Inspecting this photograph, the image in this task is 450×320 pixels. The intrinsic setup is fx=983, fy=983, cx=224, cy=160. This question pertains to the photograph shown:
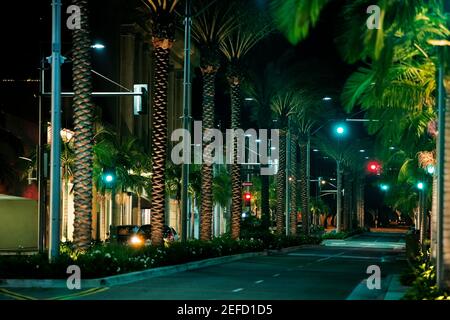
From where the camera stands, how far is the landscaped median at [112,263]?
24.7 meters

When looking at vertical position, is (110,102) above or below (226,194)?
above

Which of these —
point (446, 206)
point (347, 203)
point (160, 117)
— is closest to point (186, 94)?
point (160, 117)

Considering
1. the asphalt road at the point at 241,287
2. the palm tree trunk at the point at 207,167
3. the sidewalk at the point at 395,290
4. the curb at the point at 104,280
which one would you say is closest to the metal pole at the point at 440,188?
the sidewalk at the point at 395,290

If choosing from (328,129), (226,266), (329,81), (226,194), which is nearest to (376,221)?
(328,129)

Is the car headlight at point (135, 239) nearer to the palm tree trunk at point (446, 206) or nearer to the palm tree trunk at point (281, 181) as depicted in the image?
the palm tree trunk at point (281, 181)

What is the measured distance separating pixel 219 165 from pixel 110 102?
2440 centimetres

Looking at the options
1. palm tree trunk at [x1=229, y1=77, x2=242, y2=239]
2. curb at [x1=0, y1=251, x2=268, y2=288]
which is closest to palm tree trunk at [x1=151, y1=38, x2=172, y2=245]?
curb at [x1=0, y1=251, x2=268, y2=288]

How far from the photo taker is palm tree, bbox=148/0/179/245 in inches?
1382

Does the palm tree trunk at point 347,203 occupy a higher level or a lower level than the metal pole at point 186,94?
lower

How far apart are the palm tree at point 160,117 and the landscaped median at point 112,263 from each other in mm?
1185

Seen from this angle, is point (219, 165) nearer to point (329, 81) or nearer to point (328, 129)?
point (328, 129)

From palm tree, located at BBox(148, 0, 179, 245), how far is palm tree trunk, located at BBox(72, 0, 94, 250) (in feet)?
19.2

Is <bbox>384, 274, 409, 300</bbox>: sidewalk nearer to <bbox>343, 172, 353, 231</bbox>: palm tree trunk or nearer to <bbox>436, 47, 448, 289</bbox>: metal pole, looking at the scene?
<bbox>436, 47, 448, 289</bbox>: metal pole

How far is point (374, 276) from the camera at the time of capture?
30266 mm
